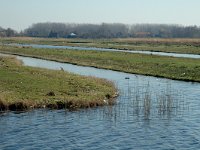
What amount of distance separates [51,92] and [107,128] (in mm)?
10707

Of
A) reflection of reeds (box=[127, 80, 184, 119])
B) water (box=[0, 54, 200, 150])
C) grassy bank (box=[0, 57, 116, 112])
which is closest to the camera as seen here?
water (box=[0, 54, 200, 150])

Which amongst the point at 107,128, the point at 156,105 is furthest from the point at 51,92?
the point at 107,128

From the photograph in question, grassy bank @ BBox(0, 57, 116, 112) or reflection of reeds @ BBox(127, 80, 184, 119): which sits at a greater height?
grassy bank @ BBox(0, 57, 116, 112)

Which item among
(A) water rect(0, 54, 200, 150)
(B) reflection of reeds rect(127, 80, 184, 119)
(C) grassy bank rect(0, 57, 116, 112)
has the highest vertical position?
(C) grassy bank rect(0, 57, 116, 112)

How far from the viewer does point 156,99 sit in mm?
38500

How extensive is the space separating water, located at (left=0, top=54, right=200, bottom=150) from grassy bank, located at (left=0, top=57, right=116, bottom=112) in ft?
5.16

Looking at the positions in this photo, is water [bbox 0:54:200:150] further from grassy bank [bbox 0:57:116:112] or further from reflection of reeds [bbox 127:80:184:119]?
grassy bank [bbox 0:57:116:112]

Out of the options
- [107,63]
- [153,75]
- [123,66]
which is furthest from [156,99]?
[107,63]

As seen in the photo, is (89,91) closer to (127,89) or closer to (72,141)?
(127,89)

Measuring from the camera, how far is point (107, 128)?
27.8m

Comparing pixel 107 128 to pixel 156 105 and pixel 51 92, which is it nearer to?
pixel 156 105

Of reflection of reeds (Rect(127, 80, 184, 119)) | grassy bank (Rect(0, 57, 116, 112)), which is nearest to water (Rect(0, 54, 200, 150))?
reflection of reeds (Rect(127, 80, 184, 119))

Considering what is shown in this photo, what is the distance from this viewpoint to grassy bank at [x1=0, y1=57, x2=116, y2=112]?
3406 centimetres

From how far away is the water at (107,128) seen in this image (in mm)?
24406
